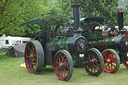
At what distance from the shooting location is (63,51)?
5570 millimetres

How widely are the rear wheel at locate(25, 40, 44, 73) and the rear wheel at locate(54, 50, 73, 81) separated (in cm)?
73

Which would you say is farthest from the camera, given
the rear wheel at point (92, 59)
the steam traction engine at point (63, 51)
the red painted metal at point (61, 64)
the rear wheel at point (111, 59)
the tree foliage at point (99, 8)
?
the tree foliage at point (99, 8)

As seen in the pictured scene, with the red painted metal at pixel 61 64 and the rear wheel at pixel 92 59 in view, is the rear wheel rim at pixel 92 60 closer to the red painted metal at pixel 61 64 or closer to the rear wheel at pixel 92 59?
the rear wheel at pixel 92 59

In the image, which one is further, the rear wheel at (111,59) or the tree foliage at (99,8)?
the tree foliage at (99,8)

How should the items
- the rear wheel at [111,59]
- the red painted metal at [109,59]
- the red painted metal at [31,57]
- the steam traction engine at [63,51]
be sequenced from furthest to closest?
the red painted metal at [31,57] → the red painted metal at [109,59] → the rear wheel at [111,59] → the steam traction engine at [63,51]

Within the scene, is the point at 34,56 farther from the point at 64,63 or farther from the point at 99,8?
the point at 99,8

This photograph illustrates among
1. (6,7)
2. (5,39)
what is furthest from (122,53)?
(5,39)

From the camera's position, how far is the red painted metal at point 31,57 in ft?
23.0

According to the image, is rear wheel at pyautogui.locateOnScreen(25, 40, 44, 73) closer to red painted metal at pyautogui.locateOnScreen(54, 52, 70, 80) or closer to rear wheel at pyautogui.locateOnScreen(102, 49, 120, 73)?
red painted metal at pyautogui.locateOnScreen(54, 52, 70, 80)

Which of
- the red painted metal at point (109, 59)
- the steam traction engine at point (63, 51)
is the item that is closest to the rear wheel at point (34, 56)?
the steam traction engine at point (63, 51)

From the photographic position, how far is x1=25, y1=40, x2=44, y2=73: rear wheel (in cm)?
653

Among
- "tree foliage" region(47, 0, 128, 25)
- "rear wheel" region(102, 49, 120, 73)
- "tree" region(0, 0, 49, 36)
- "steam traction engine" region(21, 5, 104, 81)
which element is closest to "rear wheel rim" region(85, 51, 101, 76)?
"steam traction engine" region(21, 5, 104, 81)

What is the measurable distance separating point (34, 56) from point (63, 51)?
5.81ft

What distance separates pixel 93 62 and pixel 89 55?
12.1 inches
